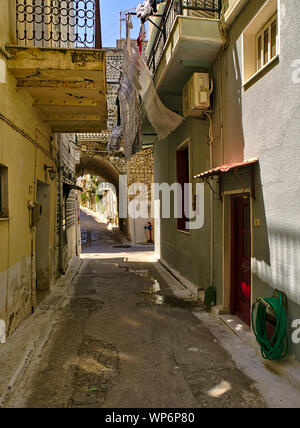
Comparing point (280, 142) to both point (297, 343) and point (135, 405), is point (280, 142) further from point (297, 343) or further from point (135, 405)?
point (135, 405)

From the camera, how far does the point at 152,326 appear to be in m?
5.40

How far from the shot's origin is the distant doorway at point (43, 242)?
7.66 m

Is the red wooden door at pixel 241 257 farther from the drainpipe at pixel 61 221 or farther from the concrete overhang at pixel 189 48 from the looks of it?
the drainpipe at pixel 61 221

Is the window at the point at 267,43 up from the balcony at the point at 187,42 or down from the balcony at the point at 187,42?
down

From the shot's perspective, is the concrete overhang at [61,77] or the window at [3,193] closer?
the window at [3,193]

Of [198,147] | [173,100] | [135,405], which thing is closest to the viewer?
[135,405]

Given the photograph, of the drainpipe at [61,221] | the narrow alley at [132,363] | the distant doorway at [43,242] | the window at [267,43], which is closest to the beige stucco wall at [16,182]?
the narrow alley at [132,363]

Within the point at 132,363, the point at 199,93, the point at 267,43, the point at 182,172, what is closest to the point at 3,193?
the point at 132,363

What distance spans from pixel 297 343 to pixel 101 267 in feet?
27.6

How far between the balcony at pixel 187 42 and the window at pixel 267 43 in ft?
3.13

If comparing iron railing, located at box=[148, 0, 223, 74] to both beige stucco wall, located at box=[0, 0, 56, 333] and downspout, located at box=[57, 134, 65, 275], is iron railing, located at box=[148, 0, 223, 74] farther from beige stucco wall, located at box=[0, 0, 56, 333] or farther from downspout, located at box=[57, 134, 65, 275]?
A: downspout, located at box=[57, 134, 65, 275]

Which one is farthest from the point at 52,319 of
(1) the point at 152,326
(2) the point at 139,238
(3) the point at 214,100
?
(2) the point at 139,238


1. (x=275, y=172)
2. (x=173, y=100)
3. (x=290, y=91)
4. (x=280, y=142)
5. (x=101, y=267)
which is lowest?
(x=101, y=267)

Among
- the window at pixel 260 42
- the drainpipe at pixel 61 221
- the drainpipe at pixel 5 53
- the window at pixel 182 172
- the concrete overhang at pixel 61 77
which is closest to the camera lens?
the window at pixel 260 42
